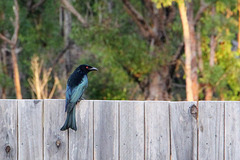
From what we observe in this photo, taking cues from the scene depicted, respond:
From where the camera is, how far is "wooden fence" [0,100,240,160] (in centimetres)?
465

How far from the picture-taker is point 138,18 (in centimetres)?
2094

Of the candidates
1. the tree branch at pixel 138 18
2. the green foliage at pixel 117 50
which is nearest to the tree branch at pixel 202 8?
the tree branch at pixel 138 18

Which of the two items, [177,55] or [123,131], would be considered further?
[177,55]

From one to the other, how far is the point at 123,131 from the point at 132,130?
88 mm

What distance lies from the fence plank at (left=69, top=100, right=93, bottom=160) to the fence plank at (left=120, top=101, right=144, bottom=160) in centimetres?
31

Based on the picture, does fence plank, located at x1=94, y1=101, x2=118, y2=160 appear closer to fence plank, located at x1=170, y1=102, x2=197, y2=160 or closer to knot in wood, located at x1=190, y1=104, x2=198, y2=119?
fence plank, located at x1=170, y1=102, x2=197, y2=160

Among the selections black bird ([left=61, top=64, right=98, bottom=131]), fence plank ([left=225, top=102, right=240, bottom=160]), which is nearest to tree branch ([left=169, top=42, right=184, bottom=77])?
black bird ([left=61, top=64, right=98, bottom=131])

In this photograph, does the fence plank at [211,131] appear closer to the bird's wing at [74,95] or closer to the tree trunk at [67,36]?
the bird's wing at [74,95]

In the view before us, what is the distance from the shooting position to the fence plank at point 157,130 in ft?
15.3

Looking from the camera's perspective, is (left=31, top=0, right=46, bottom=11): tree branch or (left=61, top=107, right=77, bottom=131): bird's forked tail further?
(left=31, top=0, right=46, bottom=11): tree branch

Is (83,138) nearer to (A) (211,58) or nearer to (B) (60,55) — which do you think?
(A) (211,58)

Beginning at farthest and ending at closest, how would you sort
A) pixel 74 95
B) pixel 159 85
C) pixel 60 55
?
1. pixel 60 55
2. pixel 159 85
3. pixel 74 95

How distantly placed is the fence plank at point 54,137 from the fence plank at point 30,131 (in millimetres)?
54

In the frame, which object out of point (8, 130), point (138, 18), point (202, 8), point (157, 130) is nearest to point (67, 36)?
point (138, 18)
